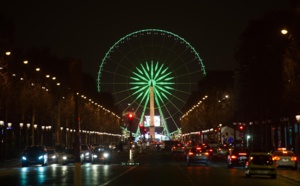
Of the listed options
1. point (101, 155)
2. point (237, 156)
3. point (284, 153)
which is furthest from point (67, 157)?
point (284, 153)

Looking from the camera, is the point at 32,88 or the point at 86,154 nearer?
the point at 86,154

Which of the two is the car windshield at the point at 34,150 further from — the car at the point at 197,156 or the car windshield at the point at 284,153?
the car windshield at the point at 284,153

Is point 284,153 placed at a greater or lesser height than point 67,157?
greater

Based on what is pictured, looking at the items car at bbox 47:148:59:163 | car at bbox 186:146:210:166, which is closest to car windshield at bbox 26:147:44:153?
car at bbox 47:148:59:163

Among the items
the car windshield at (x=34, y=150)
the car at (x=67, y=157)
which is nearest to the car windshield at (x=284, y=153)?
the car windshield at (x=34, y=150)

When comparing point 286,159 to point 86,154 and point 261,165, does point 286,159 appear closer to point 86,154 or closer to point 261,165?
point 261,165

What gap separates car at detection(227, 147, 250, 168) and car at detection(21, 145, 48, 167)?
20.5 metres

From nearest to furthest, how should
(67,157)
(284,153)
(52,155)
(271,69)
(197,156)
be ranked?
(284,153) → (197,156) → (271,69) → (67,157) → (52,155)

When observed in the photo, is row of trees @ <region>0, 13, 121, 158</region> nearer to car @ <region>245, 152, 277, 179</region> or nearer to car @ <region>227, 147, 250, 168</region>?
car @ <region>227, 147, 250, 168</region>

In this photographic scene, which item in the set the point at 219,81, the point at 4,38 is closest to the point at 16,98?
the point at 4,38

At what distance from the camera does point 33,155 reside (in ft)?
250

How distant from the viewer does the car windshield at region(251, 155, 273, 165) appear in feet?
164

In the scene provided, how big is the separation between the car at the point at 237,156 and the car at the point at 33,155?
2050 cm

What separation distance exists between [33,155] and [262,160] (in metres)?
33.0
